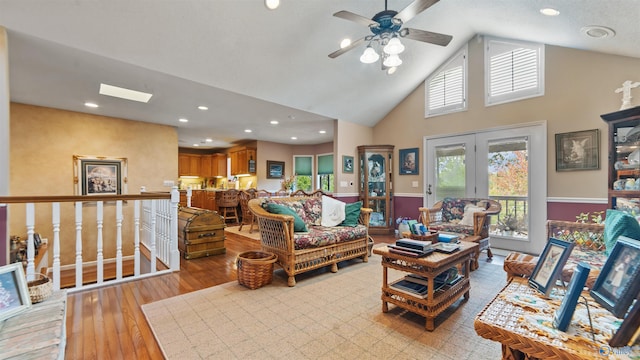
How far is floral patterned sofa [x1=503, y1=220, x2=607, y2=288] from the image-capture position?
171 cm

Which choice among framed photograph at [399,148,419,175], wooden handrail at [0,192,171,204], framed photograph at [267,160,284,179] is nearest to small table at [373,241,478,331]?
wooden handrail at [0,192,171,204]

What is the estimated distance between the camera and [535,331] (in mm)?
1031

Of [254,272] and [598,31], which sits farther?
[598,31]

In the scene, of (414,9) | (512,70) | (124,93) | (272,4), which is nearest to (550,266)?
(414,9)

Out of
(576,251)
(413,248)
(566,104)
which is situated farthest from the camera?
(566,104)

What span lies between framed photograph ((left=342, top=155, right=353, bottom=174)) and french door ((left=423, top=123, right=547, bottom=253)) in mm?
1720

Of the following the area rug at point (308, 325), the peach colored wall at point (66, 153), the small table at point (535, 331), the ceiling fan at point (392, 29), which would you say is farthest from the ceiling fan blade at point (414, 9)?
the peach colored wall at point (66, 153)

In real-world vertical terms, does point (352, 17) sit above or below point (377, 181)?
above

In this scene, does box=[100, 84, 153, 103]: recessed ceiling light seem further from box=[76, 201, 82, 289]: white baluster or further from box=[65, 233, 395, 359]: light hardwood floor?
box=[65, 233, 395, 359]: light hardwood floor

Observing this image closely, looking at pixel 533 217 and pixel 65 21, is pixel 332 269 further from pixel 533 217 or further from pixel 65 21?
pixel 65 21

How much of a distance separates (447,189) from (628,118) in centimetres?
262

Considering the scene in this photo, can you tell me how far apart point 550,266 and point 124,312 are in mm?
2993

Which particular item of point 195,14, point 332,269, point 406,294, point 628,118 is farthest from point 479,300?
point 195,14

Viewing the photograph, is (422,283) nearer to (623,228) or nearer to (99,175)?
(623,228)
